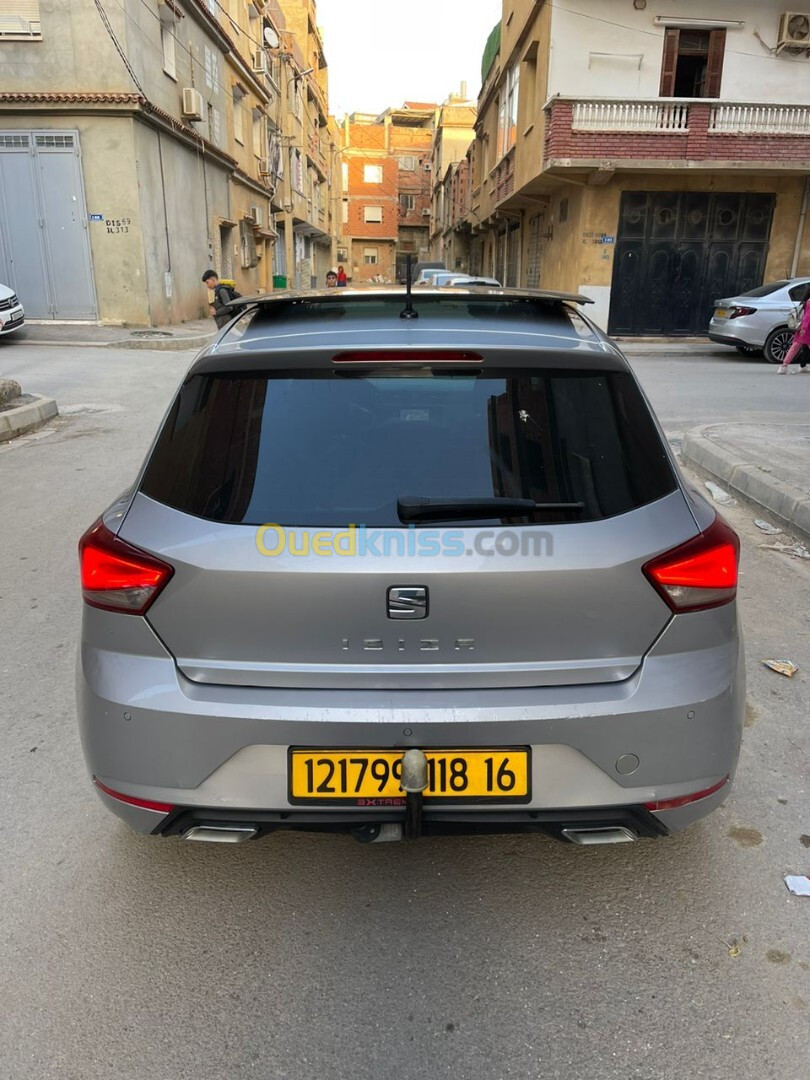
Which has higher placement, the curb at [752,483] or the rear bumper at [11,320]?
the rear bumper at [11,320]

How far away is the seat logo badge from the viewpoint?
195cm

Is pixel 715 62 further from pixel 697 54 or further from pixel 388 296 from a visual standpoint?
pixel 388 296

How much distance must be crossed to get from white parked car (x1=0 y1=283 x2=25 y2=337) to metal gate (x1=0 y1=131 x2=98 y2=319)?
3.17 metres

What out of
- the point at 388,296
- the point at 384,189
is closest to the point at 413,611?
the point at 388,296

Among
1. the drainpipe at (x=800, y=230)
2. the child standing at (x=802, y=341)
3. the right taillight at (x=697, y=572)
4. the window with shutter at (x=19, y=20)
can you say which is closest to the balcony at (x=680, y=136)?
the drainpipe at (x=800, y=230)

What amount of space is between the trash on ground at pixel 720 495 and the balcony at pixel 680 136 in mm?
14622

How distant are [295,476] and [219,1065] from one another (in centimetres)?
139

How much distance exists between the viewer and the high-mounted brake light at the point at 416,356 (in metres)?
2.11

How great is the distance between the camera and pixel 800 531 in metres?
5.85

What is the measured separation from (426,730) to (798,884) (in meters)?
1.35

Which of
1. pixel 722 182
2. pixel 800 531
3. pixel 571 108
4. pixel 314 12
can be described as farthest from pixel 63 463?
pixel 314 12

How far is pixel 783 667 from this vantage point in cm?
388

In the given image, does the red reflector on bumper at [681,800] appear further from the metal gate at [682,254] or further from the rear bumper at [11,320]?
the metal gate at [682,254]

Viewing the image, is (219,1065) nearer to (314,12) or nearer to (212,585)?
(212,585)
